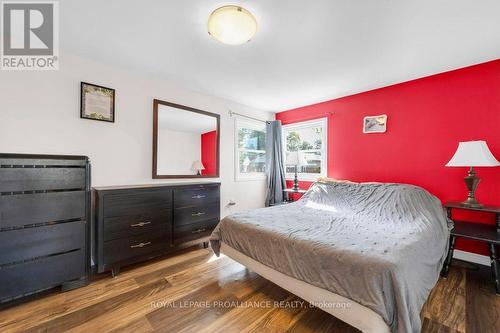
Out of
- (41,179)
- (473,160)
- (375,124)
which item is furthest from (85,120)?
(473,160)

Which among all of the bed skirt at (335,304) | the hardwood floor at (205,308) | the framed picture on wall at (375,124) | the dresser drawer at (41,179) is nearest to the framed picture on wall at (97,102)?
the dresser drawer at (41,179)

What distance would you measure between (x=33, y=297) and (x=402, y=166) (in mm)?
4243

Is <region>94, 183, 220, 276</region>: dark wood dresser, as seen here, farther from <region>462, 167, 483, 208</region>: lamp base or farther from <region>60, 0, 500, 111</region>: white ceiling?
<region>462, 167, 483, 208</region>: lamp base

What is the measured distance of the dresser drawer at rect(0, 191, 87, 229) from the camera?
5.34 feet

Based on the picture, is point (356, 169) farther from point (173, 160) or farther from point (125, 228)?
point (125, 228)

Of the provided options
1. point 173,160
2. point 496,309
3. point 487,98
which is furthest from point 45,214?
point 487,98

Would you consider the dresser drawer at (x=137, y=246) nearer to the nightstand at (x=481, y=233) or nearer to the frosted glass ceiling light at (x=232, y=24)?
the frosted glass ceiling light at (x=232, y=24)

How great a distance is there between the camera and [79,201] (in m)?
1.94

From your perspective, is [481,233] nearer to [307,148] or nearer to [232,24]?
[307,148]

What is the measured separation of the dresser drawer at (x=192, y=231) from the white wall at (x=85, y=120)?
31.3 inches

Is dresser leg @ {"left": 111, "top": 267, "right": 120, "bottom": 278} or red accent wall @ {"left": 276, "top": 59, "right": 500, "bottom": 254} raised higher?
red accent wall @ {"left": 276, "top": 59, "right": 500, "bottom": 254}

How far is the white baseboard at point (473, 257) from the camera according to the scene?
2352mm

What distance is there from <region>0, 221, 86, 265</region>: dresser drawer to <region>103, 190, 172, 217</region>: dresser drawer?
267mm

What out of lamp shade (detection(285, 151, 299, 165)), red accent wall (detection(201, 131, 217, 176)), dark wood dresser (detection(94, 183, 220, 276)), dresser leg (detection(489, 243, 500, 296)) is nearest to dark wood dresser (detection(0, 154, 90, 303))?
dark wood dresser (detection(94, 183, 220, 276))
